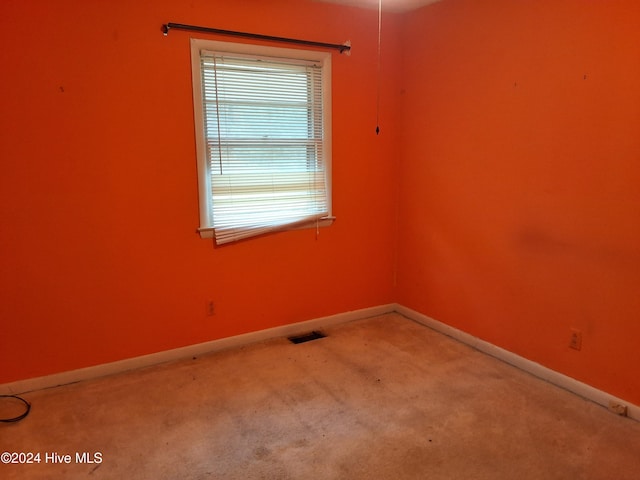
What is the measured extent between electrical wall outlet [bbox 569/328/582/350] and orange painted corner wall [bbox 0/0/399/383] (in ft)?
6.11

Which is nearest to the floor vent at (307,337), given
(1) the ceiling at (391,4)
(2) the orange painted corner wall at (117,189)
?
(2) the orange painted corner wall at (117,189)

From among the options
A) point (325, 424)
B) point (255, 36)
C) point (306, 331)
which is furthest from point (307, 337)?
point (255, 36)

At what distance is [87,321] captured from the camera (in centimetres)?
274

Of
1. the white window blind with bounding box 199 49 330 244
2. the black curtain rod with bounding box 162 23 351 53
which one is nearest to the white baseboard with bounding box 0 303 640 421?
the white window blind with bounding box 199 49 330 244

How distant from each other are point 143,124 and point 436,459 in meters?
2.46

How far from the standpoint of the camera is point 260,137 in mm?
3107

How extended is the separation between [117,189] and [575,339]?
285cm

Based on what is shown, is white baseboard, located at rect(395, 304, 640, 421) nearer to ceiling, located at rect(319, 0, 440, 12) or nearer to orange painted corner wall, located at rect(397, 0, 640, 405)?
orange painted corner wall, located at rect(397, 0, 640, 405)

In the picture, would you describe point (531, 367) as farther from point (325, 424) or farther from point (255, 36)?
point (255, 36)

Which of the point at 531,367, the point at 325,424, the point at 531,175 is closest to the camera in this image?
the point at 325,424

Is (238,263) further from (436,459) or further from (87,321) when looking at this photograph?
(436,459)

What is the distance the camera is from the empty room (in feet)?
7.20

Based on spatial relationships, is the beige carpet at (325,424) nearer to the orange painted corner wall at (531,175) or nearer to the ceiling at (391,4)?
the orange painted corner wall at (531,175)

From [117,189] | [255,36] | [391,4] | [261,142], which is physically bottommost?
[117,189]
